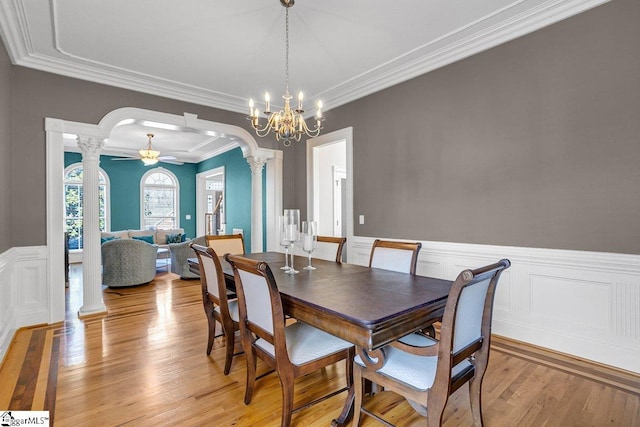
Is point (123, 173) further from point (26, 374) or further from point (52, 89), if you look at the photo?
point (26, 374)

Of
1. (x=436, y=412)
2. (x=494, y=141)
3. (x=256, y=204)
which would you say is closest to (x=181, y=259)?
(x=256, y=204)

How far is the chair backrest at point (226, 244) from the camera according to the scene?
3.36 metres

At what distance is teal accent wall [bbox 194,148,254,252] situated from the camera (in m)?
6.92

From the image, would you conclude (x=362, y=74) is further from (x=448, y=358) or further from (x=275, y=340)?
(x=448, y=358)

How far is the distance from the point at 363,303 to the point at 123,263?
4.88 metres

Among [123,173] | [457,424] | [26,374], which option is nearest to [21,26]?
[26,374]

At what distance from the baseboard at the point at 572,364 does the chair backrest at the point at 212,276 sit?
2.33 m

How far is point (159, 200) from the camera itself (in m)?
9.13

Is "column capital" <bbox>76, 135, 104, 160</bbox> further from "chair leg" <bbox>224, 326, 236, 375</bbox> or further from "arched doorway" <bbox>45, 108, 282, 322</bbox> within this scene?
"chair leg" <bbox>224, 326, 236, 375</bbox>

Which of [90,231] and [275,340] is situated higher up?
[90,231]

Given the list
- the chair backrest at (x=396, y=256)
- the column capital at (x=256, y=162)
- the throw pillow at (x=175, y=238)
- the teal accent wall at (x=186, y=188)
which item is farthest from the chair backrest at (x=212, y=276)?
the throw pillow at (x=175, y=238)

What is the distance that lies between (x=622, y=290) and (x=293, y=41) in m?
3.45

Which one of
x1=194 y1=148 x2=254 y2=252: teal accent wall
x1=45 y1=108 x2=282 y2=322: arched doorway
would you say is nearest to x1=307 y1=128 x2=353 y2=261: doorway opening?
x1=45 y1=108 x2=282 y2=322: arched doorway

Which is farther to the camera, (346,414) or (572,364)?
(572,364)
